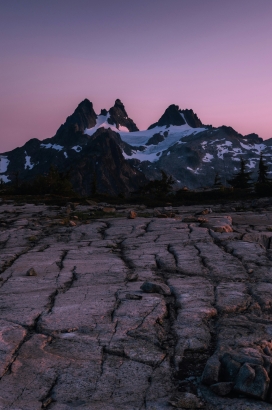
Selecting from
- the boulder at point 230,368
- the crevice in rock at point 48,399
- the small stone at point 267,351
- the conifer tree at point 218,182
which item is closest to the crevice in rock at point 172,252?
the small stone at point 267,351

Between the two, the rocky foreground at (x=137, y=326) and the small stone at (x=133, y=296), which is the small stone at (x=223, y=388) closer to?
the rocky foreground at (x=137, y=326)

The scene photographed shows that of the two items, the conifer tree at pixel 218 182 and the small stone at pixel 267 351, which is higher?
the small stone at pixel 267 351

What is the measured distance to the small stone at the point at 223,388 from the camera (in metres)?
4.79

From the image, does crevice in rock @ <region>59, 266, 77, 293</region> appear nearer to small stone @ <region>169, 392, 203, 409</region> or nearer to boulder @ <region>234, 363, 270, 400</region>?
small stone @ <region>169, 392, 203, 409</region>

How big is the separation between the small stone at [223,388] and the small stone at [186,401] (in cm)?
26

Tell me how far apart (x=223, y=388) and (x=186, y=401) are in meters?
0.48

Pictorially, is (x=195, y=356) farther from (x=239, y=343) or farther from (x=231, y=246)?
(x=231, y=246)

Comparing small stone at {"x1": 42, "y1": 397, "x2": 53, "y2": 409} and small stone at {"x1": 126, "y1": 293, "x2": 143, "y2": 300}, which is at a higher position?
small stone at {"x1": 42, "y1": 397, "x2": 53, "y2": 409}

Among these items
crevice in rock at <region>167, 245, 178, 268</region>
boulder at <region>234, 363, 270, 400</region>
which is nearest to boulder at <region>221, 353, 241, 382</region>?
boulder at <region>234, 363, 270, 400</region>

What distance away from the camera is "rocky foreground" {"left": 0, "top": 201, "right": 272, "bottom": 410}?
483 cm

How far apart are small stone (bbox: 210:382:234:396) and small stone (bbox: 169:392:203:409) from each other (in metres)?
0.26

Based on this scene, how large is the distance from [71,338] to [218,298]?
316 centimetres

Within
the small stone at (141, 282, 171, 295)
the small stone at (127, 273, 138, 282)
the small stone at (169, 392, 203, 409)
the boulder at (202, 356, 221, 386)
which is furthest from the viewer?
the small stone at (127, 273, 138, 282)

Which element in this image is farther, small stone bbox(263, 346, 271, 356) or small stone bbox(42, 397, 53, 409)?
small stone bbox(263, 346, 271, 356)
